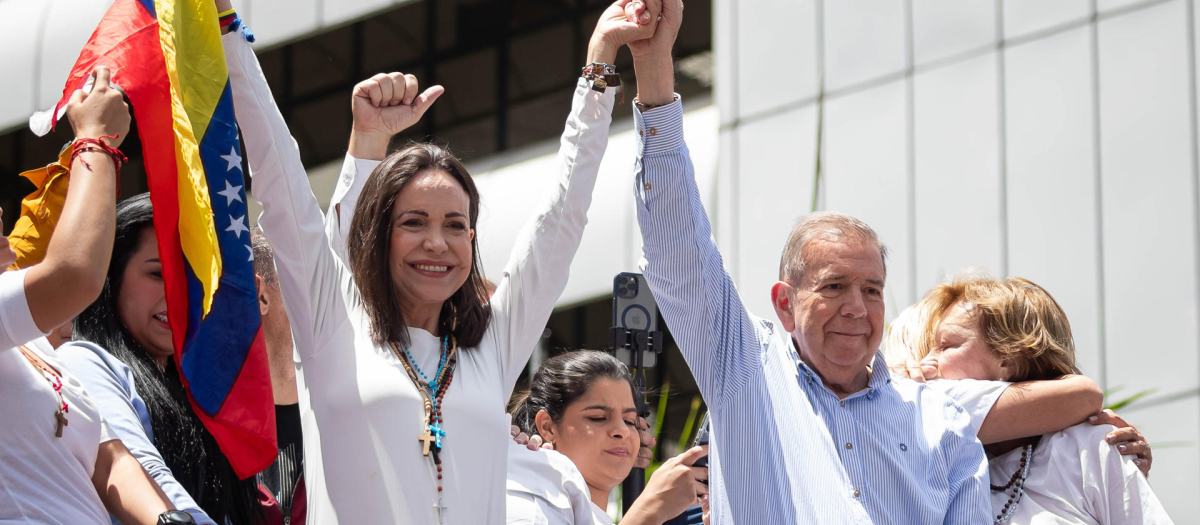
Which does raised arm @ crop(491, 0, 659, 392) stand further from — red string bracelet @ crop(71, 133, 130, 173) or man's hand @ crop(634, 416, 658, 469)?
man's hand @ crop(634, 416, 658, 469)

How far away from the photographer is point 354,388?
263cm

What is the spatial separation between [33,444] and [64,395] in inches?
4.8

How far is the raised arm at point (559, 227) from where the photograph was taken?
2957mm

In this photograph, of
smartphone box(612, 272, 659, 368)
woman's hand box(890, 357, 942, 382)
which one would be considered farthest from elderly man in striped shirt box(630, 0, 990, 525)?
smartphone box(612, 272, 659, 368)

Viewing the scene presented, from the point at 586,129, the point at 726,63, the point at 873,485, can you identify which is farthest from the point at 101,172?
the point at 726,63

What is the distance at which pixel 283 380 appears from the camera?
349 cm

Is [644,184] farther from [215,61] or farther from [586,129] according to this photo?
[215,61]

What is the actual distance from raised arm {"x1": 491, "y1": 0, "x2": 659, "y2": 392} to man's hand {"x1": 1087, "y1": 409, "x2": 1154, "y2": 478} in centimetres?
A: 141

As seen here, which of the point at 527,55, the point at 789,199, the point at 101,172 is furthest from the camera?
the point at 527,55

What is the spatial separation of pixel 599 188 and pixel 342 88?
3.58 metres

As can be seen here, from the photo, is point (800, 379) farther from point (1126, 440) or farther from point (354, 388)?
point (354, 388)

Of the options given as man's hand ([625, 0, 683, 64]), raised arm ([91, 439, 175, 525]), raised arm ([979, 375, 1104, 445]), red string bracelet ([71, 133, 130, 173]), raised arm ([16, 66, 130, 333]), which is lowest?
raised arm ([91, 439, 175, 525])

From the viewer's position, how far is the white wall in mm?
8445

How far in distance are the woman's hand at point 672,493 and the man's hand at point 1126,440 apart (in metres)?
1.01
